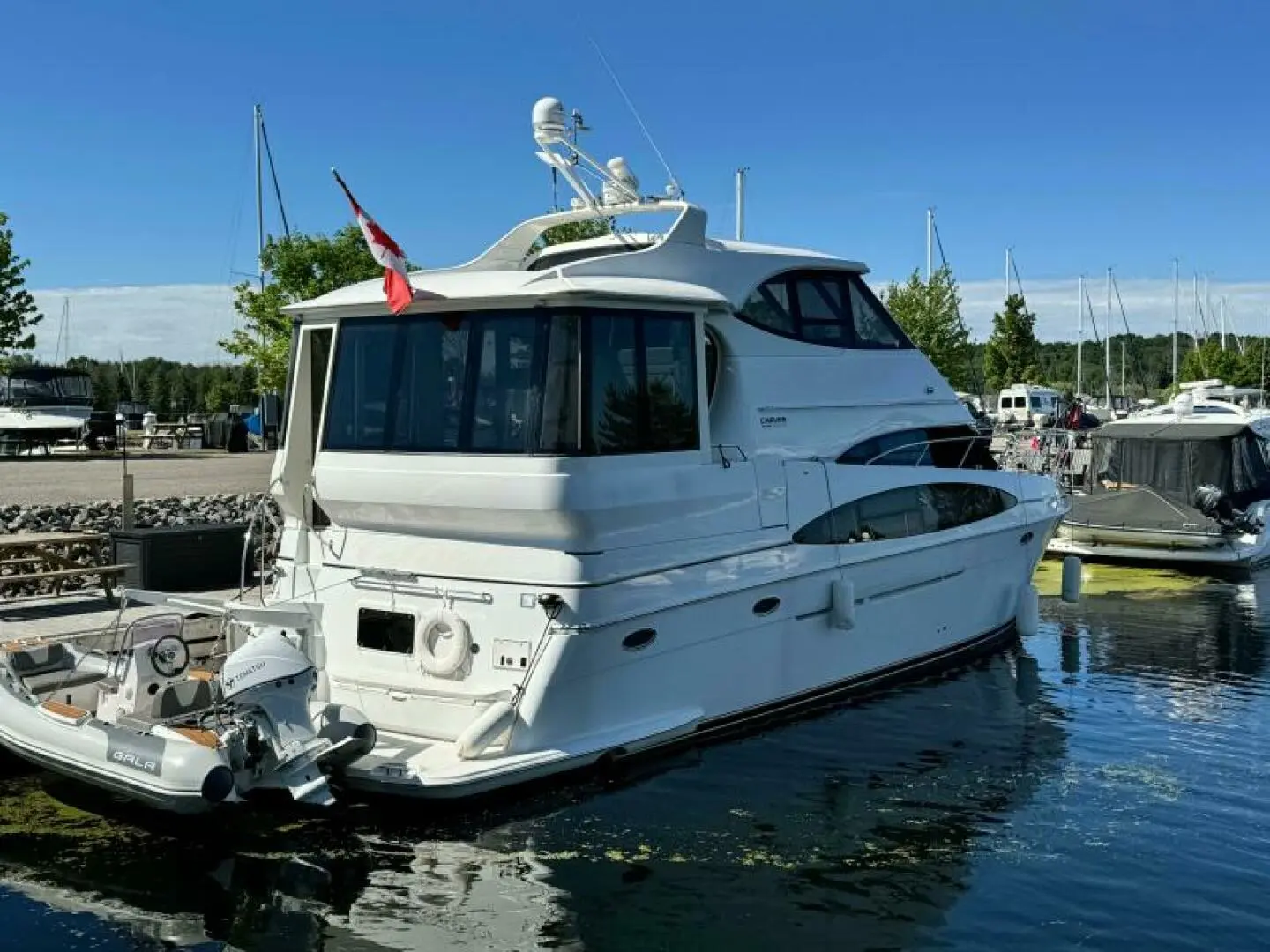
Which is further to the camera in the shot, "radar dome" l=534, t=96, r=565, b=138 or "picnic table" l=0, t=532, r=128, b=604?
"picnic table" l=0, t=532, r=128, b=604

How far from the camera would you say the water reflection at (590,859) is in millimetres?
5930

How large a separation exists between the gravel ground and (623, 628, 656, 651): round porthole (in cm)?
1373

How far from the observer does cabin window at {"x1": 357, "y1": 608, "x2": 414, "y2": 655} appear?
773cm

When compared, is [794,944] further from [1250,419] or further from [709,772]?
[1250,419]

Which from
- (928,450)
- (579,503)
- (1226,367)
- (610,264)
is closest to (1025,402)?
(1226,367)

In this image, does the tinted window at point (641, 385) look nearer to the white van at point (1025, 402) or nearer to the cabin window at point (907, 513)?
the cabin window at point (907, 513)

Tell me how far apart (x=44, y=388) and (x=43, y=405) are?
680 millimetres

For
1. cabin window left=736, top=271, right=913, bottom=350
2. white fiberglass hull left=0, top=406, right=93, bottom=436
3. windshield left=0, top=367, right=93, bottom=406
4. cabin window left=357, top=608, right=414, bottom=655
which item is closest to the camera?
cabin window left=357, top=608, right=414, bottom=655

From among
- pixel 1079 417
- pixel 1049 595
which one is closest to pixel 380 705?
pixel 1049 595

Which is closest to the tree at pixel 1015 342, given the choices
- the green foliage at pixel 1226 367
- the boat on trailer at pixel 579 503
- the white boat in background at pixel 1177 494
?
the green foliage at pixel 1226 367

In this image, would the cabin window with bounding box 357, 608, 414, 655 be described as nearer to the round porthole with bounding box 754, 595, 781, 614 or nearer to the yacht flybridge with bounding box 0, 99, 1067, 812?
the yacht flybridge with bounding box 0, 99, 1067, 812

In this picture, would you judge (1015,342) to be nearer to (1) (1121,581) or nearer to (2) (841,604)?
(1) (1121,581)

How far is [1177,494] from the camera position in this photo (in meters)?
19.9

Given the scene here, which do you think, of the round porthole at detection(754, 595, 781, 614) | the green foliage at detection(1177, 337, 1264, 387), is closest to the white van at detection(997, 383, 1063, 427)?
the green foliage at detection(1177, 337, 1264, 387)
